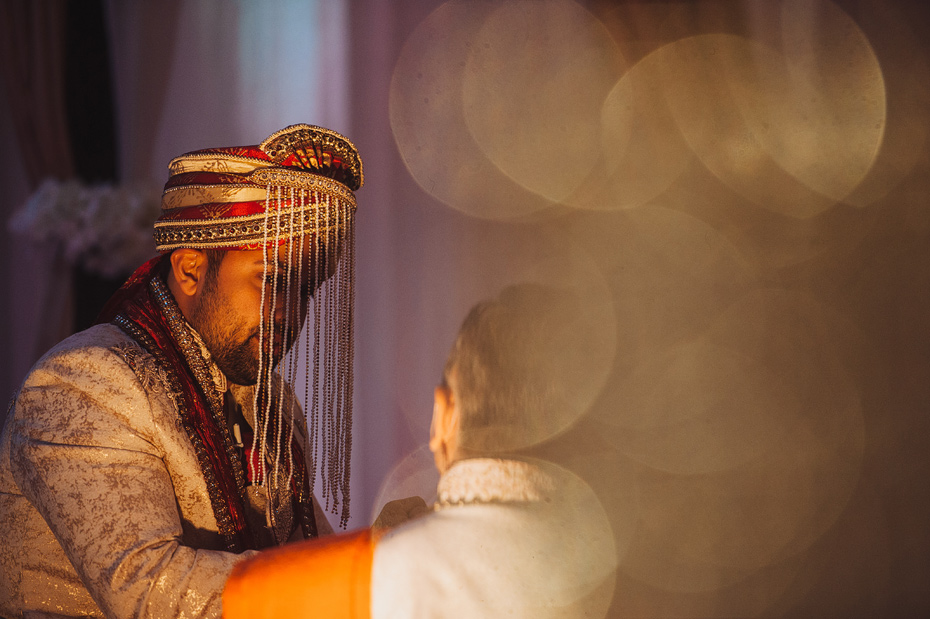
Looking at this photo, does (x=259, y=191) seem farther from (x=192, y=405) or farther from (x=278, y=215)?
(x=192, y=405)

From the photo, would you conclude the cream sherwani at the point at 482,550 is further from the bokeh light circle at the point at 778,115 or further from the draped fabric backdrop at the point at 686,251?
the bokeh light circle at the point at 778,115

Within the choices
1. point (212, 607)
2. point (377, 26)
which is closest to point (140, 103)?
point (377, 26)

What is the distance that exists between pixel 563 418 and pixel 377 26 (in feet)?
8.06

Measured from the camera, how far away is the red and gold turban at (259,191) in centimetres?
124

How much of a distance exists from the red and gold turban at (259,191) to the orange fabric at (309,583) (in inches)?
22.8

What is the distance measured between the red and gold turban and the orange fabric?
1.90 ft

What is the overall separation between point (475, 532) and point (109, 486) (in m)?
0.60

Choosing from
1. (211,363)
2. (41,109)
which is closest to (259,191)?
(211,363)

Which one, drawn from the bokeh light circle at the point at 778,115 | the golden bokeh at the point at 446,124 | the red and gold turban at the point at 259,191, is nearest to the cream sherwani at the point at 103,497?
the red and gold turban at the point at 259,191

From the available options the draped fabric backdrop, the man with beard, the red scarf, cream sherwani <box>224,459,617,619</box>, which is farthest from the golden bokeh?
cream sherwani <box>224,459,617,619</box>

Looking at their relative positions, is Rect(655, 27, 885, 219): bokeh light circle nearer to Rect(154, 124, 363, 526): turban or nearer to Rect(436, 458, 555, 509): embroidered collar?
Rect(154, 124, 363, 526): turban

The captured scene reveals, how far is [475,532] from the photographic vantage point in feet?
3.03

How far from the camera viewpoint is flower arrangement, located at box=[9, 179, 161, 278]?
115 inches

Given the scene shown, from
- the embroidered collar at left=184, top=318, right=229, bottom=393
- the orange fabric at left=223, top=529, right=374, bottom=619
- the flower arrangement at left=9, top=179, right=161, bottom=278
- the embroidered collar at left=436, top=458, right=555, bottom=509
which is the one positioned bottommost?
the orange fabric at left=223, top=529, right=374, bottom=619
